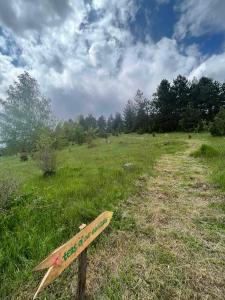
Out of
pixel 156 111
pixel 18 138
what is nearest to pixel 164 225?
pixel 18 138

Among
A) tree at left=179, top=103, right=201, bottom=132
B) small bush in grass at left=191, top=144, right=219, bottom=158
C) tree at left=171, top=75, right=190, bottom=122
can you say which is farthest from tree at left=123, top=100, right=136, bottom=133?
small bush in grass at left=191, top=144, right=219, bottom=158

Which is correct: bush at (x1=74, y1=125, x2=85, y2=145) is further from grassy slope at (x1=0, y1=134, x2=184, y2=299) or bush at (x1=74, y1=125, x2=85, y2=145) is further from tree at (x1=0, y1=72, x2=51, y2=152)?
grassy slope at (x1=0, y1=134, x2=184, y2=299)

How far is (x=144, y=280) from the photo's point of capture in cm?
241

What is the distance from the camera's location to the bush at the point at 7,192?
4.19 m

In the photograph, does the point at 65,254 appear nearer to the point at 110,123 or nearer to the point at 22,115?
the point at 22,115

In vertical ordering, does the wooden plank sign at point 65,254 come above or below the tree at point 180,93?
below

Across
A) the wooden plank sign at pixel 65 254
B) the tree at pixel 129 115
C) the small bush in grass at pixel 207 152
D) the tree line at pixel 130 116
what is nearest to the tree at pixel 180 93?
the tree line at pixel 130 116

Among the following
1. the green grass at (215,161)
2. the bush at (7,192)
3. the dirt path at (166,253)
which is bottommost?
the dirt path at (166,253)

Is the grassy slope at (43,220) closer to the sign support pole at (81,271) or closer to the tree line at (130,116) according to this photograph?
the sign support pole at (81,271)

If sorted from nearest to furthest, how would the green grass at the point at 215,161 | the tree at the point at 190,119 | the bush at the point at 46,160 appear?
1. the green grass at the point at 215,161
2. the bush at the point at 46,160
3. the tree at the point at 190,119

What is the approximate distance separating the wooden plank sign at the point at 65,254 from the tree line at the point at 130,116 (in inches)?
666

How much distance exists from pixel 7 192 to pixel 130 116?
58.5 metres

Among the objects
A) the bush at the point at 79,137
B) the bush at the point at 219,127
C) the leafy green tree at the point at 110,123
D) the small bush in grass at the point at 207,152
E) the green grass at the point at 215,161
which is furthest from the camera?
the leafy green tree at the point at 110,123

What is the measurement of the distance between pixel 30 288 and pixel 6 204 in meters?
2.34
